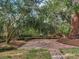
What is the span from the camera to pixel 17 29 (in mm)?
13672

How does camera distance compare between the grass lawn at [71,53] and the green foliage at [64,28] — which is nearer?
the grass lawn at [71,53]

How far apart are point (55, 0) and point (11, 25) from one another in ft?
22.6

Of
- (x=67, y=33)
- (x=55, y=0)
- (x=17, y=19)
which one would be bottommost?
(x=67, y=33)

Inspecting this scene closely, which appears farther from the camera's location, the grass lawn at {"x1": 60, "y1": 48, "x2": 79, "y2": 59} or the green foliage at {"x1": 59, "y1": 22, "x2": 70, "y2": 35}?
the green foliage at {"x1": 59, "y1": 22, "x2": 70, "y2": 35}

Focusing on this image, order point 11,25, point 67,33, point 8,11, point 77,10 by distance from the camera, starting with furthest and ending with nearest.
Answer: point 67,33, point 77,10, point 11,25, point 8,11

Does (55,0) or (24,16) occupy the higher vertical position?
(55,0)

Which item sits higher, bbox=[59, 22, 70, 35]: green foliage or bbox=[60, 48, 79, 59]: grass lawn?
bbox=[59, 22, 70, 35]: green foliage

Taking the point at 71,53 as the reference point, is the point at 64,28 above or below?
above

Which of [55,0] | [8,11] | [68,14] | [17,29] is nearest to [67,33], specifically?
[68,14]

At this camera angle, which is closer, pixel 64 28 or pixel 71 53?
pixel 71 53

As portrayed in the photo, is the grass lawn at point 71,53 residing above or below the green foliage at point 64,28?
below

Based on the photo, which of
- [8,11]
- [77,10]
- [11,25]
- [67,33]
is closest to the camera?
[8,11]

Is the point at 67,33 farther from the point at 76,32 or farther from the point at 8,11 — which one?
the point at 8,11

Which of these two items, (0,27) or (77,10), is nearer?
(0,27)
